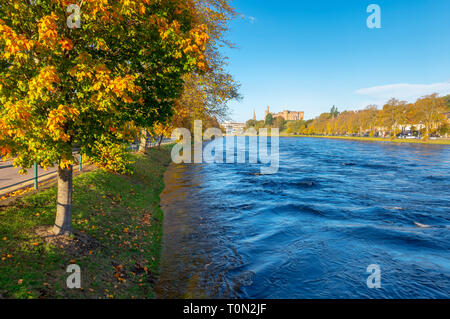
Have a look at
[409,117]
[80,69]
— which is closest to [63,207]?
[80,69]

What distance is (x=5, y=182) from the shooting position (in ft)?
44.2

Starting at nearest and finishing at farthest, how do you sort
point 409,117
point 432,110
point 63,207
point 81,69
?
point 81,69, point 63,207, point 432,110, point 409,117

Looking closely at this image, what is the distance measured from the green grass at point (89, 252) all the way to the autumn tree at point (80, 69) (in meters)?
2.14

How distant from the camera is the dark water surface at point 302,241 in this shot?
369 inches

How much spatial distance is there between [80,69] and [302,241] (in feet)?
37.8

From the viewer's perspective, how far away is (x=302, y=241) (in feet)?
43.5

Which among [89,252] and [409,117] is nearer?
[89,252]

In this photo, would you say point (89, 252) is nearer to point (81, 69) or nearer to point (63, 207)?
point (63, 207)

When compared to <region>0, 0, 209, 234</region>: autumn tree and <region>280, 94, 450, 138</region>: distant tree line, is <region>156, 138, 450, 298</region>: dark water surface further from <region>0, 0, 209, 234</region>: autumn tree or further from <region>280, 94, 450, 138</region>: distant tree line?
<region>280, 94, 450, 138</region>: distant tree line

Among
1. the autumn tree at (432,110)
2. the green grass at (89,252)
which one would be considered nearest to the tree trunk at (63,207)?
the green grass at (89,252)

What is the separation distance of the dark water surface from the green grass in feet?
3.07

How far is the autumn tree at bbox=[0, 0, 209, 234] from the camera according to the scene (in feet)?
18.6
